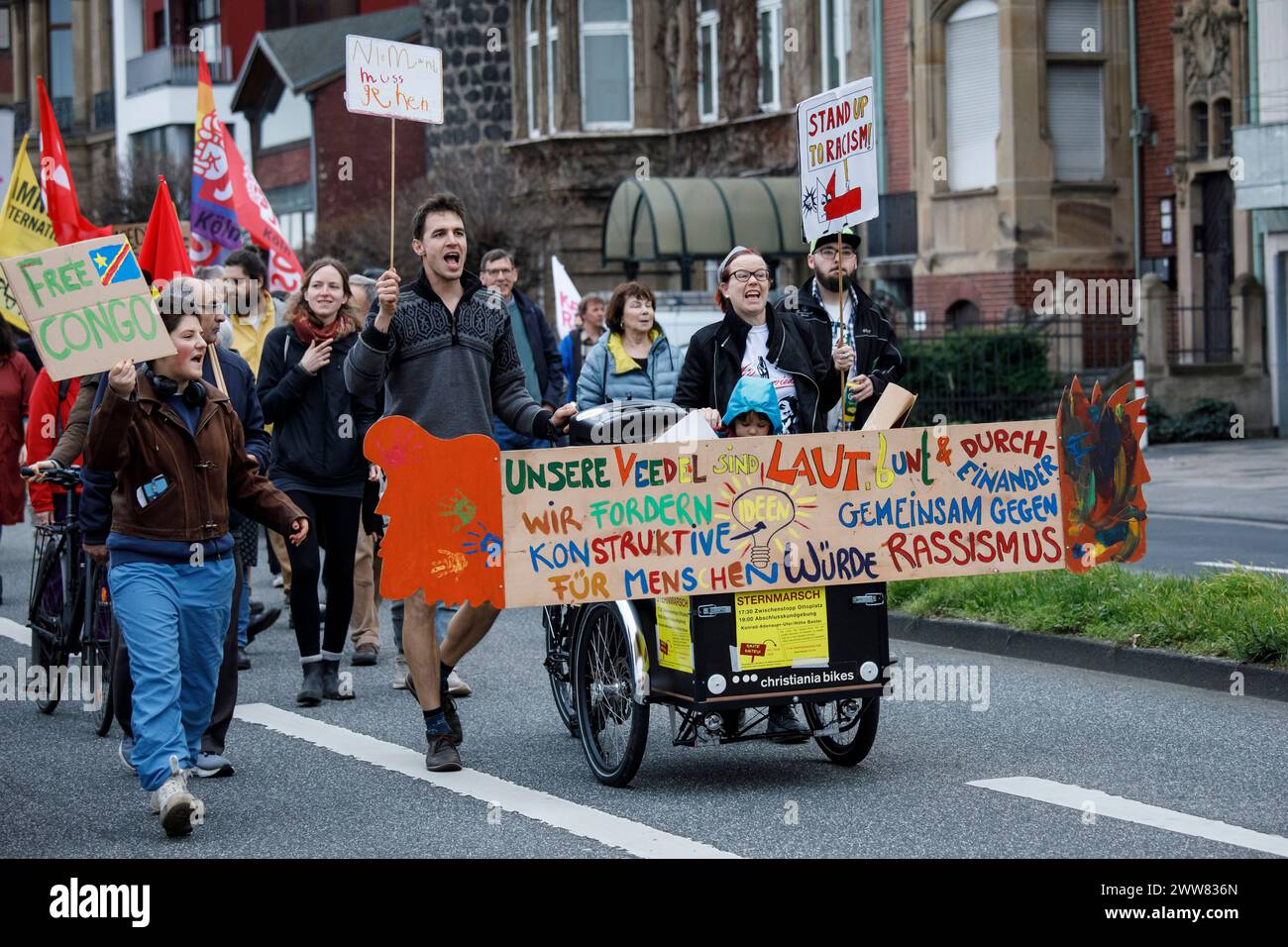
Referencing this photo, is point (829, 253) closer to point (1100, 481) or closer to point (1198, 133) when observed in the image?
point (1100, 481)

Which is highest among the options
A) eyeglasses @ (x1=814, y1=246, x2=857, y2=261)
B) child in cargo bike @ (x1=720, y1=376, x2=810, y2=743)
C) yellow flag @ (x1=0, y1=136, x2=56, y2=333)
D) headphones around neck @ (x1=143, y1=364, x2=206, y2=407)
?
yellow flag @ (x1=0, y1=136, x2=56, y2=333)

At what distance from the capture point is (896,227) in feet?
99.0

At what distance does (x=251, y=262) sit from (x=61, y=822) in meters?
5.86

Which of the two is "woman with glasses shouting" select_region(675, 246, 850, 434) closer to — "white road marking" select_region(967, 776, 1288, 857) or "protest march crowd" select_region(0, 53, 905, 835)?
"protest march crowd" select_region(0, 53, 905, 835)

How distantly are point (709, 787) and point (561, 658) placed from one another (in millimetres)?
1136

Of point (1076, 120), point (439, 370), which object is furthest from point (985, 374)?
point (439, 370)

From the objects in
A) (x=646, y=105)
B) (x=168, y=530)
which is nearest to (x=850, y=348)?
(x=168, y=530)

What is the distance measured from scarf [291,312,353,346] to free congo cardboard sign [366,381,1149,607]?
304 cm

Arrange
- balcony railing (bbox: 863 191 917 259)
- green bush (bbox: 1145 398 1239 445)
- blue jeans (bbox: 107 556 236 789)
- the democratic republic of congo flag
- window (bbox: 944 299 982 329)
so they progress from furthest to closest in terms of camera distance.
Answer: balcony railing (bbox: 863 191 917 259)
window (bbox: 944 299 982 329)
green bush (bbox: 1145 398 1239 445)
blue jeans (bbox: 107 556 236 789)
the democratic republic of congo flag

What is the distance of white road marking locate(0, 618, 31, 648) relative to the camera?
12438 millimetres

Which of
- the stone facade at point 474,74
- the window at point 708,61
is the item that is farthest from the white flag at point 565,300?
the stone facade at point 474,74

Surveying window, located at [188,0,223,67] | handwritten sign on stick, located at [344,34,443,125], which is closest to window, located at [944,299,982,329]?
handwritten sign on stick, located at [344,34,443,125]

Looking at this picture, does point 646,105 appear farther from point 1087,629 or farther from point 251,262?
point 1087,629

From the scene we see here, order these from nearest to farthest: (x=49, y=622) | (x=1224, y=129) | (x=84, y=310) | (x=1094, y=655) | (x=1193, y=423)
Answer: (x=84, y=310), (x=49, y=622), (x=1094, y=655), (x=1193, y=423), (x=1224, y=129)
